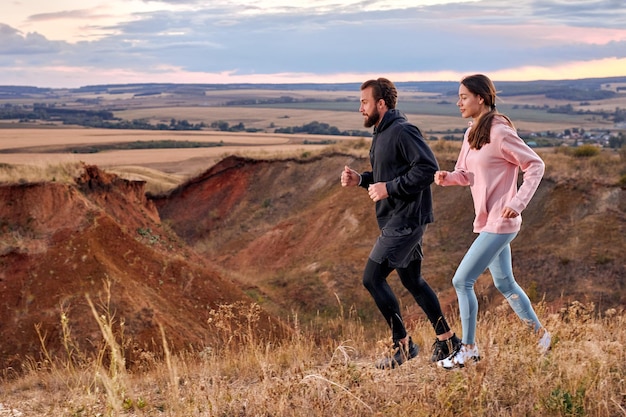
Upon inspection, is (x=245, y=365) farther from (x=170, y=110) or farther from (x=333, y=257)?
(x=170, y=110)

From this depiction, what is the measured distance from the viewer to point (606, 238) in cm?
1744

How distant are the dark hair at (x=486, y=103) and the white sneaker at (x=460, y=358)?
153 centimetres

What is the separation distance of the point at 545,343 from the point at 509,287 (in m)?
0.51

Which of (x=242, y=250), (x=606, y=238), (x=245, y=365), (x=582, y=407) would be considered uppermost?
(x=582, y=407)

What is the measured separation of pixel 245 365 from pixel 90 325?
6.99m

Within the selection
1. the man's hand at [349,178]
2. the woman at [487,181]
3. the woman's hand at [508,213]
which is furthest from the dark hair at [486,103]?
the man's hand at [349,178]

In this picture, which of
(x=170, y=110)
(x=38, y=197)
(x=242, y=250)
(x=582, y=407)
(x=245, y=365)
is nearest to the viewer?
(x=582, y=407)

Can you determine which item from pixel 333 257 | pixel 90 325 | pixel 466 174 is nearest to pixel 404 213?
pixel 466 174

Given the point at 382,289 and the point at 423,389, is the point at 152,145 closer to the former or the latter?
the point at 382,289

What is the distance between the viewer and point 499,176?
4.89 metres

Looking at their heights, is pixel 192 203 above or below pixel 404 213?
below

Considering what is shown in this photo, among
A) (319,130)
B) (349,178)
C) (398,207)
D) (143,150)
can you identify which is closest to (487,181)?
(398,207)

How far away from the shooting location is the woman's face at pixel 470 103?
4.96 meters

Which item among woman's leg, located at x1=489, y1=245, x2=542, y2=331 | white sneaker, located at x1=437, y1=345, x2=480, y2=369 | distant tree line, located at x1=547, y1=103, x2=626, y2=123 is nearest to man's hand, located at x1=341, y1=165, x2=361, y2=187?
woman's leg, located at x1=489, y1=245, x2=542, y2=331
